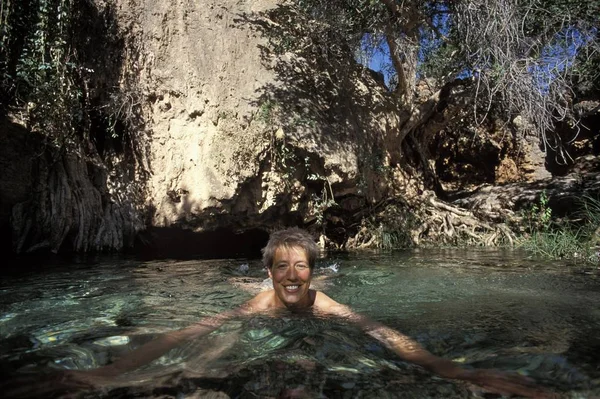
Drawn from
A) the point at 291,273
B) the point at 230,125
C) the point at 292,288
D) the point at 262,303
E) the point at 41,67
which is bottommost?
the point at 262,303

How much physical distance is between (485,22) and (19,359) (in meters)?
7.15

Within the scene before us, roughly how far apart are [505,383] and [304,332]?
1130mm

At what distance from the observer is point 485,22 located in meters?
7.23

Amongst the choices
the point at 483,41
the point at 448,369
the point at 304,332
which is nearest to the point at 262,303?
the point at 304,332

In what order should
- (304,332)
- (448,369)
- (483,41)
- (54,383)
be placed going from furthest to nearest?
(483,41) → (304,332) → (448,369) → (54,383)

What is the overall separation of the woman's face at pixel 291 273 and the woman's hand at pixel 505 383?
4.42ft

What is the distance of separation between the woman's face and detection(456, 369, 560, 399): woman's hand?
1346 millimetres

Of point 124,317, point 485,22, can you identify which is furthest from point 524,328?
point 485,22

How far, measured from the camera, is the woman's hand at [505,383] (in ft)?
6.46

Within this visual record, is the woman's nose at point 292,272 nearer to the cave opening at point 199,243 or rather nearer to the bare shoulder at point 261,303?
the bare shoulder at point 261,303

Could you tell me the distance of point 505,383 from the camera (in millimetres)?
2070

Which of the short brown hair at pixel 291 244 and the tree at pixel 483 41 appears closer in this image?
the short brown hair at pixel 291 244

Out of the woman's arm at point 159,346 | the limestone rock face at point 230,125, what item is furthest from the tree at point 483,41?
the woman's arm at point 159,346

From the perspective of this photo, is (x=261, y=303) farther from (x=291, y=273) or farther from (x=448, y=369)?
(x=448, y=369)
